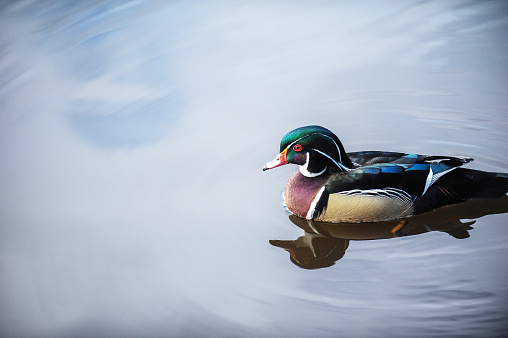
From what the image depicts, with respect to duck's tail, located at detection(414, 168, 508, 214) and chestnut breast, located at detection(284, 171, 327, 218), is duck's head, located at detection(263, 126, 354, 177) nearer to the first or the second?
chestnut breast, located at detection(284, 171, 327, 218)

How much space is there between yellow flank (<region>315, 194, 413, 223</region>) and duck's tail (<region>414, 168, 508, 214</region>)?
0.56 ft

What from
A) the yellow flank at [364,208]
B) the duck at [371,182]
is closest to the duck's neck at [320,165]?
the duck at [371,182]

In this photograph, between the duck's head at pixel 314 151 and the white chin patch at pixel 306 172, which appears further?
the white chin patch at pixel 306 172

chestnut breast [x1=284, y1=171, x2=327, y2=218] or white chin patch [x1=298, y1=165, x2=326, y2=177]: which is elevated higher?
white chin patch [x1=298, y1=165, x2=326, y2=177]

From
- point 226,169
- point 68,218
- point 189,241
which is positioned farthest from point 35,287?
point 226,169

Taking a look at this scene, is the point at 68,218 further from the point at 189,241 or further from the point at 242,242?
the point at 242,242

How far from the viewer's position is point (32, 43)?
345 inches

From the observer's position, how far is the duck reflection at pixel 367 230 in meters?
5.71

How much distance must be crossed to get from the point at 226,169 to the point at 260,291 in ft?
5.95

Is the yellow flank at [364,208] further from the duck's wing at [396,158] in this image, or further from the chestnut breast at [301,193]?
the duck's wing at [396,158]

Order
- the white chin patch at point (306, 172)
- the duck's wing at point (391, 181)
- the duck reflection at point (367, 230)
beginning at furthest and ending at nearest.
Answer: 1. the white chin patch at point (306, 172)
2. the duck's wing at point (391, 181)
3. the duck reflection at point (367, 230)

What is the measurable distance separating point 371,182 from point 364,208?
0.25 metres

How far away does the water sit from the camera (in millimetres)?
5141

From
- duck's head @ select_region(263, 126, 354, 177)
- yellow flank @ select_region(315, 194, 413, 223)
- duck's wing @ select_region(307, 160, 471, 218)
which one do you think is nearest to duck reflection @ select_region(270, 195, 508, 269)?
yellow flank @ select_region(315, 194, 413, 223)
